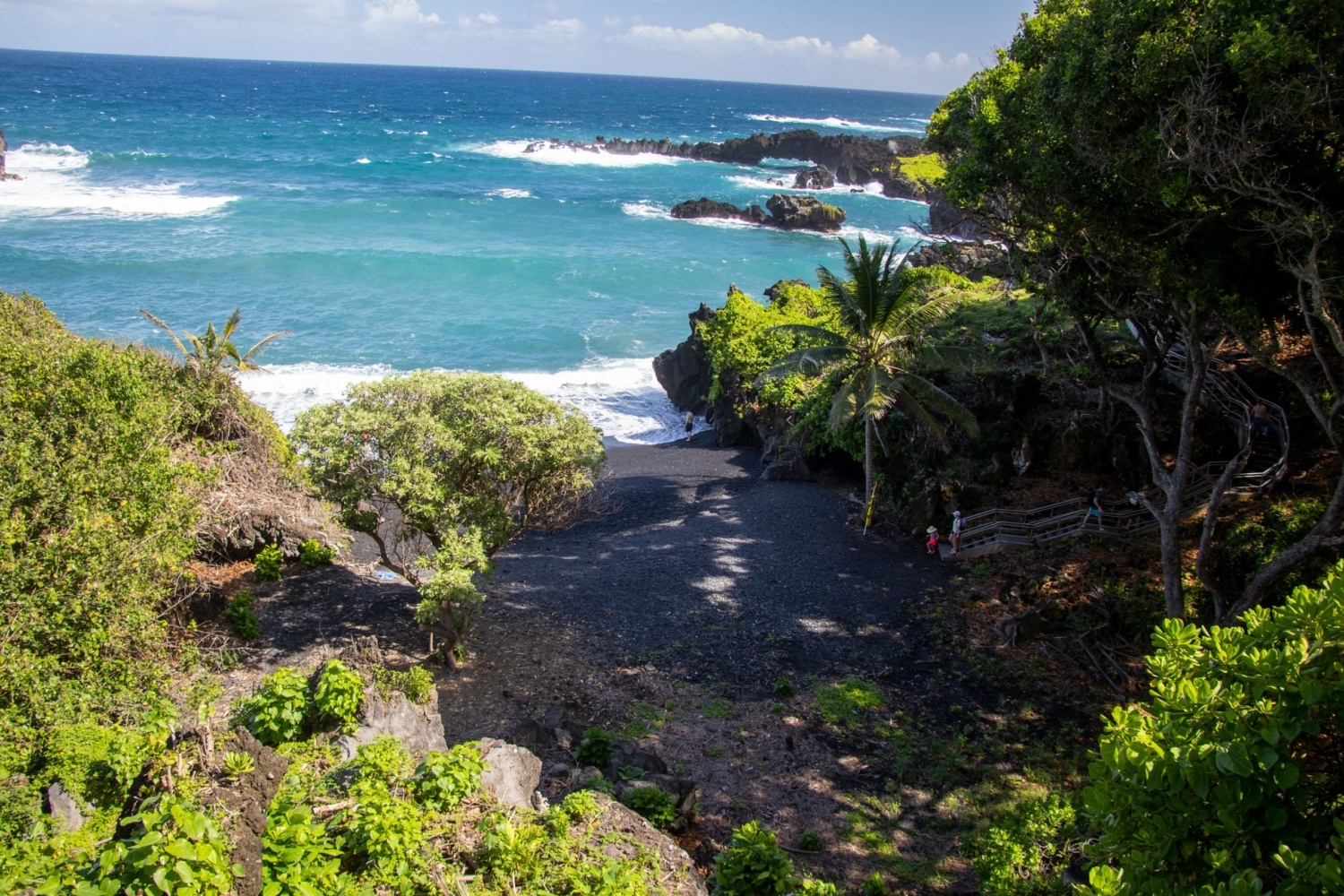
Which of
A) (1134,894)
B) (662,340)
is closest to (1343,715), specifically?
(1134,894)

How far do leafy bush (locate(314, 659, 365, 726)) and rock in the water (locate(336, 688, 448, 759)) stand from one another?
0.53 ft

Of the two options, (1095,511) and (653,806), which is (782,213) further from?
(653,806)

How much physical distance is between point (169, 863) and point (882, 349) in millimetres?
16963

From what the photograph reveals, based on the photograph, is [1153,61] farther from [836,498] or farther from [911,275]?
[836,498]

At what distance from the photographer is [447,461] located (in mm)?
14117

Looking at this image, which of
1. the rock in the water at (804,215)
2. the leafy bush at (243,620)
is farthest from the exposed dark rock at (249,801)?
the rock in the water at (804,215)

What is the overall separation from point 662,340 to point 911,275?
23.9 meters

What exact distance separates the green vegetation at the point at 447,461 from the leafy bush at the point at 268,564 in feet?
10.1

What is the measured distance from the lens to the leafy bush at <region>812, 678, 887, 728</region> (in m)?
13.3

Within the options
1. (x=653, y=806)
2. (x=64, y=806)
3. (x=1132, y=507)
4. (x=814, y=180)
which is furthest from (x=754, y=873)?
(x=814, y=180)

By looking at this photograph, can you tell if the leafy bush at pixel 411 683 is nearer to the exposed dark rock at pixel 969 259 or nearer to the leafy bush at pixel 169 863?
the leafy bush at pixel 169 863

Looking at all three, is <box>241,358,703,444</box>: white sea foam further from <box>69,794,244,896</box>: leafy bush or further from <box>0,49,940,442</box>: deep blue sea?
<box>69,794,244,896</box>: leafy bush

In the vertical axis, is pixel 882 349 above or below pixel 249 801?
above

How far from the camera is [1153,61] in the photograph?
10.5 m
